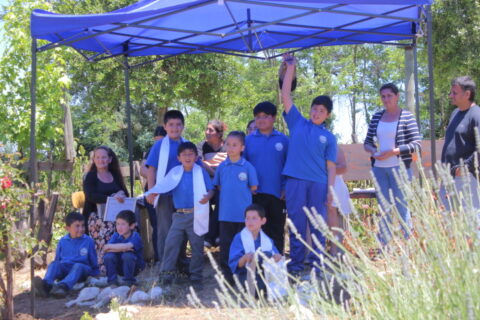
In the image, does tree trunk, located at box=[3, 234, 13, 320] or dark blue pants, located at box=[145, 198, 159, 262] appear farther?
dark blue pants, located at box=[145, 198, 159, 262]

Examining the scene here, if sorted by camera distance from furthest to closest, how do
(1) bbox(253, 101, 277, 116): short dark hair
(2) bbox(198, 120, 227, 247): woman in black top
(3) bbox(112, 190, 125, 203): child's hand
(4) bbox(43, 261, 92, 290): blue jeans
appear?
(3) bbox(112, 190, 125, 203): child's hand → (2) bbox(198, 120, 227, 247): woman in black top → (4) bbox(43, 261, 92, 290): blue jeans → (1) bbox(253, 101, 277, 116): short dark hair

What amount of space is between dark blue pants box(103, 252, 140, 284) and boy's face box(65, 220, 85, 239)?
0.37 metres

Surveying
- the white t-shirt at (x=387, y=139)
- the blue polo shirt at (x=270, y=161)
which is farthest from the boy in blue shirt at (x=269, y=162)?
the white t-shirt at (x=387, y=139)

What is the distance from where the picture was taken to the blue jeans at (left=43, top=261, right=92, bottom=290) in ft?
17.6

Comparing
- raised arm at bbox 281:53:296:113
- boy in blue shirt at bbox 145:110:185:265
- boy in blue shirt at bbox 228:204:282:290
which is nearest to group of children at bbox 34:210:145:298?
boy in blue shirt at bbox 145:110:185:265

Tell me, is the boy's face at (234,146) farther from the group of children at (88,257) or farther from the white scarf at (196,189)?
the group of children at (88,257)

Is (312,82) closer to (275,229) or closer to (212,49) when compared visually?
(212,49)

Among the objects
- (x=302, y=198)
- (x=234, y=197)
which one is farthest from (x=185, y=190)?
(x=302, y=198)

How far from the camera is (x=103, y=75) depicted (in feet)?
39.8

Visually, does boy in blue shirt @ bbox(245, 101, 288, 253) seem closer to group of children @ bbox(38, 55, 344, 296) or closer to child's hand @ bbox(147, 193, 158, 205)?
group of children @ bbox(38, 55, 344, 296)

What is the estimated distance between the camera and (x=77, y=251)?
220 inches

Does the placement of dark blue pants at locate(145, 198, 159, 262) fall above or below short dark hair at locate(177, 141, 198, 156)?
below

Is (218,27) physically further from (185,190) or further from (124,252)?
(124,252)

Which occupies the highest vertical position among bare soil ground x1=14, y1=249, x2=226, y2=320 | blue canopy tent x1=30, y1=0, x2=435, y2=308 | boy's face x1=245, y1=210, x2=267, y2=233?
blue canopy tent x1=30, y1=0, x2=435, y2=308
